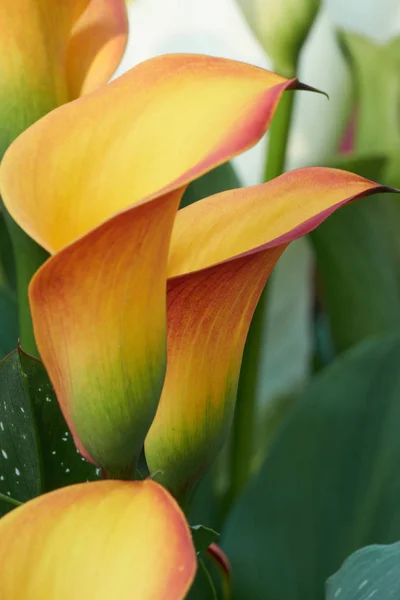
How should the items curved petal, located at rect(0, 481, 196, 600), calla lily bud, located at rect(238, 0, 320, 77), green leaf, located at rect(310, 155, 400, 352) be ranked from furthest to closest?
green leaf, located at rect(310, 155, 400, 352) < calla lily bud, located at rect(238, 0, 320, 77) < curved petal, located at rect(0, 481, 196, 600)

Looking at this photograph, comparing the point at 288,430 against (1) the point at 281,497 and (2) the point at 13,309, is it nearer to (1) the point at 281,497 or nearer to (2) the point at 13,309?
(1) the point at 281,497

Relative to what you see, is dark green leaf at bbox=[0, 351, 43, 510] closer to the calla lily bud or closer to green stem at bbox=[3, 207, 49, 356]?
green stem at bbox=[3, 207, 49, 356]

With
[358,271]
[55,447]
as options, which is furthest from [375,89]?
[55,447]

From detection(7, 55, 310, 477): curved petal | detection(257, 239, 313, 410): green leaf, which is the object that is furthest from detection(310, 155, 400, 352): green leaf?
detection(7, 55, 310, 477): curved petal

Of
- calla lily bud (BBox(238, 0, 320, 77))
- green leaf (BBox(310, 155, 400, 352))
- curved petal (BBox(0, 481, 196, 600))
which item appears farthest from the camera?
green leaf (BBox(310, 155, 400, 352))

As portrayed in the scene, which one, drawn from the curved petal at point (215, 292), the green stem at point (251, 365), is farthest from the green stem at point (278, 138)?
the curved petal at point (215, 292)

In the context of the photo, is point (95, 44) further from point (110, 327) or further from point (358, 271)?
point (358, 271)
